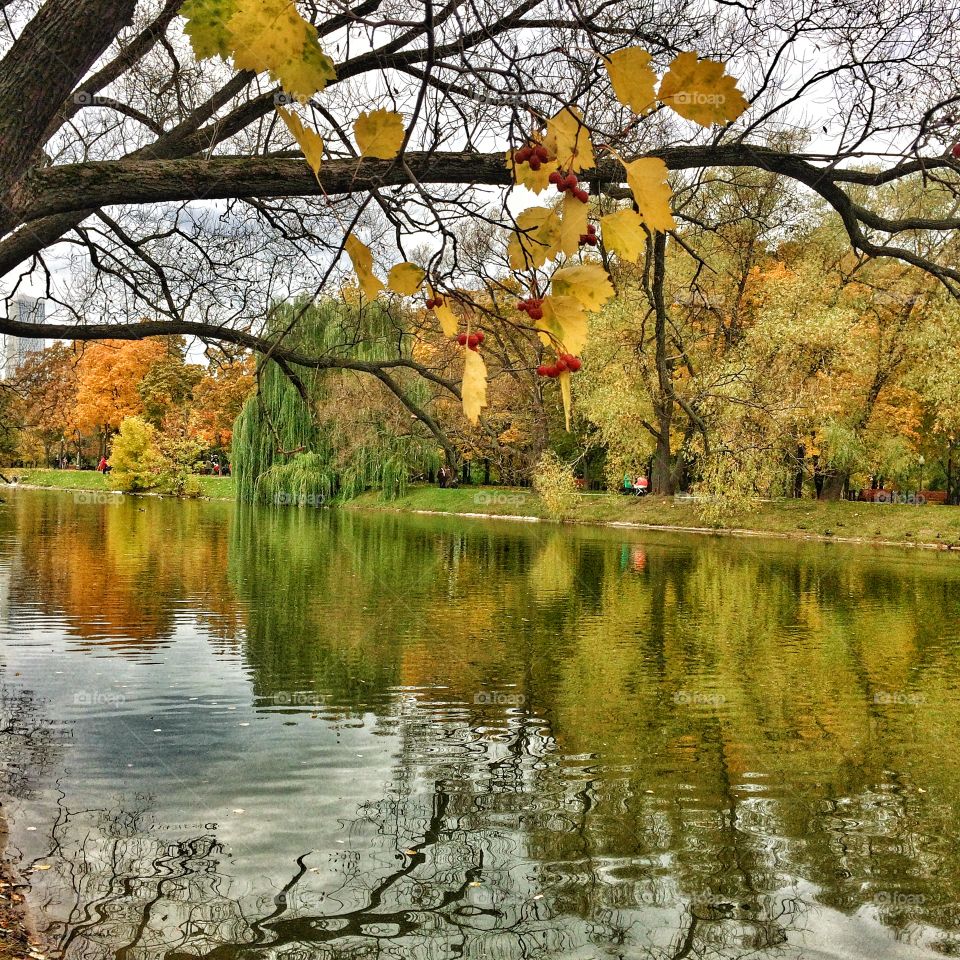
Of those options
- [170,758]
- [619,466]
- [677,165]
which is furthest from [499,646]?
[619,466]

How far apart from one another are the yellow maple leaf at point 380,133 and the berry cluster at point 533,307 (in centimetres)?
25

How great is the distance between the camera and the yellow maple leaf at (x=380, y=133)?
A: 123 centimetres

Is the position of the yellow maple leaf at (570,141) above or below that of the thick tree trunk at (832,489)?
above

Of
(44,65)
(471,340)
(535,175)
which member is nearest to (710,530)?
(44,65)

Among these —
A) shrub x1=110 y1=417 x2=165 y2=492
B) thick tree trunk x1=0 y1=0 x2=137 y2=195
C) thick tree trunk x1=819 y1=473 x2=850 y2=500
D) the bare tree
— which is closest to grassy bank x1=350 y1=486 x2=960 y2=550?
thick tree trunk x1=819 y1=473 x2=850 y2=500

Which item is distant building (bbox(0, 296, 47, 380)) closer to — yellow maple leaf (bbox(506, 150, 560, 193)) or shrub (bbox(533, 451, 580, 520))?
yellow maple leaf (bbox(506, 150, 560, 193))

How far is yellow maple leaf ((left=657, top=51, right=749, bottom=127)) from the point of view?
1122 mm

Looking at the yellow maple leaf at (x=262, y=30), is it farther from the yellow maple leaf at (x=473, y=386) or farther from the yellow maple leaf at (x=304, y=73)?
the yellow maple leaf at (x=473, y=386)

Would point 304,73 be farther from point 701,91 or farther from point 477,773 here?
point 477,773

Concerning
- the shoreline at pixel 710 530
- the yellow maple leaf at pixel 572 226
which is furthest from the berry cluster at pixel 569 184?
the shoreline at pixel 710 530

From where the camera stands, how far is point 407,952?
4.74 metres

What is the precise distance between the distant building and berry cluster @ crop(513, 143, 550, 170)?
271 inches

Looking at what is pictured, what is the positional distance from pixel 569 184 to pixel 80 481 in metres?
65.6

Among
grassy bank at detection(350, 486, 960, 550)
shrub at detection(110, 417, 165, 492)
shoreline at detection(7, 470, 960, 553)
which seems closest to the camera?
grassy bank at detection(350, 486, 960, 550)
